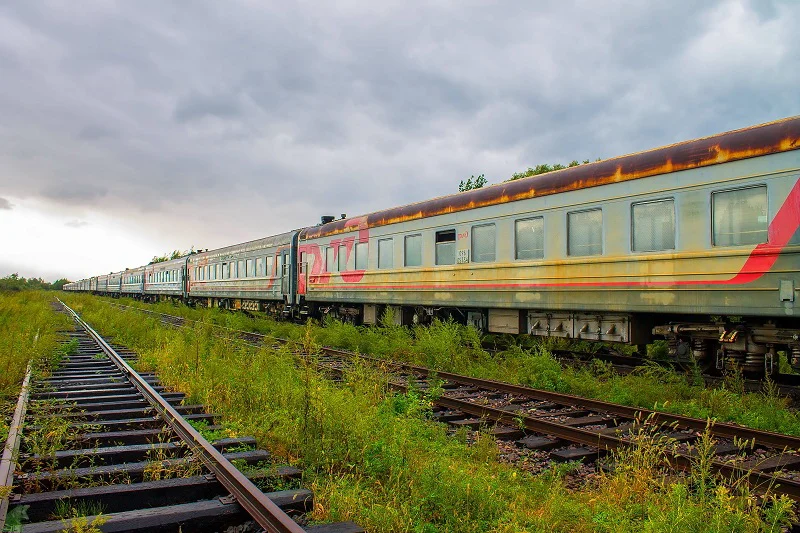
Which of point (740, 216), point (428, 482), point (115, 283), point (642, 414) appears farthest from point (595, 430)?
point (115, 283)

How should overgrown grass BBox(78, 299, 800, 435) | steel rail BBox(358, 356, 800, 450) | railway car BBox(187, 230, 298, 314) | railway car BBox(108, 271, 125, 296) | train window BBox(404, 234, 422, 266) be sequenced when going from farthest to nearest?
railway car BBox(108, 271, 125, 296)
railway car BBox(187, 230, 298, 314)
train window BBox(404, 234, 422, 266)
overgrown grass BBox(78, 299, 800, 435)
steel rail BBox(358, 356, 800, 450)

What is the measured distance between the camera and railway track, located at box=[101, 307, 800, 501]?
4.96 meters

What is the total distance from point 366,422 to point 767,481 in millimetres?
3162

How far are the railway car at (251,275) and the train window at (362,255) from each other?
474cm

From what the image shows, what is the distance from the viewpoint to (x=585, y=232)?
33.3ft

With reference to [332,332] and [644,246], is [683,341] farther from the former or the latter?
[332,332]

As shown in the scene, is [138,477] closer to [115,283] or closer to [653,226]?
[653,226]

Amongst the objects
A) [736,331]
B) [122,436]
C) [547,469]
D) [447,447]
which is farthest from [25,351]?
[736,331]

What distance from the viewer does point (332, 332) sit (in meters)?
14.6

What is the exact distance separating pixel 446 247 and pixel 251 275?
45.5 ft

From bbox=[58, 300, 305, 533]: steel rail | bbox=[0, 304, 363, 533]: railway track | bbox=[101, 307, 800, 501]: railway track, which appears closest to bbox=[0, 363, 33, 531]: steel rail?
bbox=[0, 304, 363, 533]: railway track

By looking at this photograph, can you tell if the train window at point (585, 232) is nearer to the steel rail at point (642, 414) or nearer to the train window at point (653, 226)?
the train window at point (653, 226)

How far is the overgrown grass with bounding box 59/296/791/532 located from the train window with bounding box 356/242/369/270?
8906 mm

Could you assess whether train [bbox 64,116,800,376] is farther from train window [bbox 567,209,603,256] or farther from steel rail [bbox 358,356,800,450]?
steel rail [bbox 358,356,800,450]
